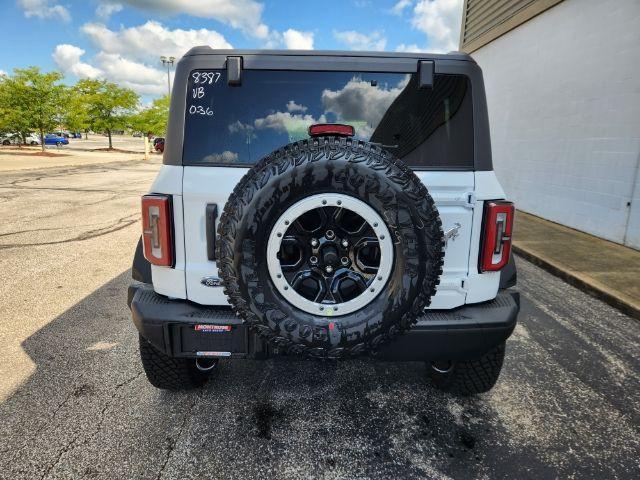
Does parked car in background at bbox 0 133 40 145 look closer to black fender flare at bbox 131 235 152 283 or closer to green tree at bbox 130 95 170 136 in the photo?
green tree at bbox 130 95 170 136

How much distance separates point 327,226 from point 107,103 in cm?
3791

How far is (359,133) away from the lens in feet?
7.43

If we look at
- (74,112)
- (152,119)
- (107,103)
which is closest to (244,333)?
(74,112)

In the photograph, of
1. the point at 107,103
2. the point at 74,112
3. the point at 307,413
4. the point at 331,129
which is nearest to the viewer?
the point at 331,129

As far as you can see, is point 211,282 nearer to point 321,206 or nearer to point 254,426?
point 321,206

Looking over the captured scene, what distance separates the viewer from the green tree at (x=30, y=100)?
24.4m

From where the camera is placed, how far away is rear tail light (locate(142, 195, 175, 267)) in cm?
211

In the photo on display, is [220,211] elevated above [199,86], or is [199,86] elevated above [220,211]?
[199,86]

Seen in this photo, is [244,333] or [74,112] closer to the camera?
[244,333]

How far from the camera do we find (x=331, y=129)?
205 centimetres

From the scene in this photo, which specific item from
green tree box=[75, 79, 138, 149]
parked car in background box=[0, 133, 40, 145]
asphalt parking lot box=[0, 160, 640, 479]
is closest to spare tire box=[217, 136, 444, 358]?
asphalt parking lot box=[0, 160, 640, 479]

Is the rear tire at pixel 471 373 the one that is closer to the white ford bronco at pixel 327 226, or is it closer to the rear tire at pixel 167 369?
the white ford bronco at pixel 327 226

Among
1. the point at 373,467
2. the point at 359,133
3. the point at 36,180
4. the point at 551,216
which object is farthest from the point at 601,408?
the point at 36,180

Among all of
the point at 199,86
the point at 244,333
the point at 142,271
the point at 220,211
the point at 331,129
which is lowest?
the point at 244,333
